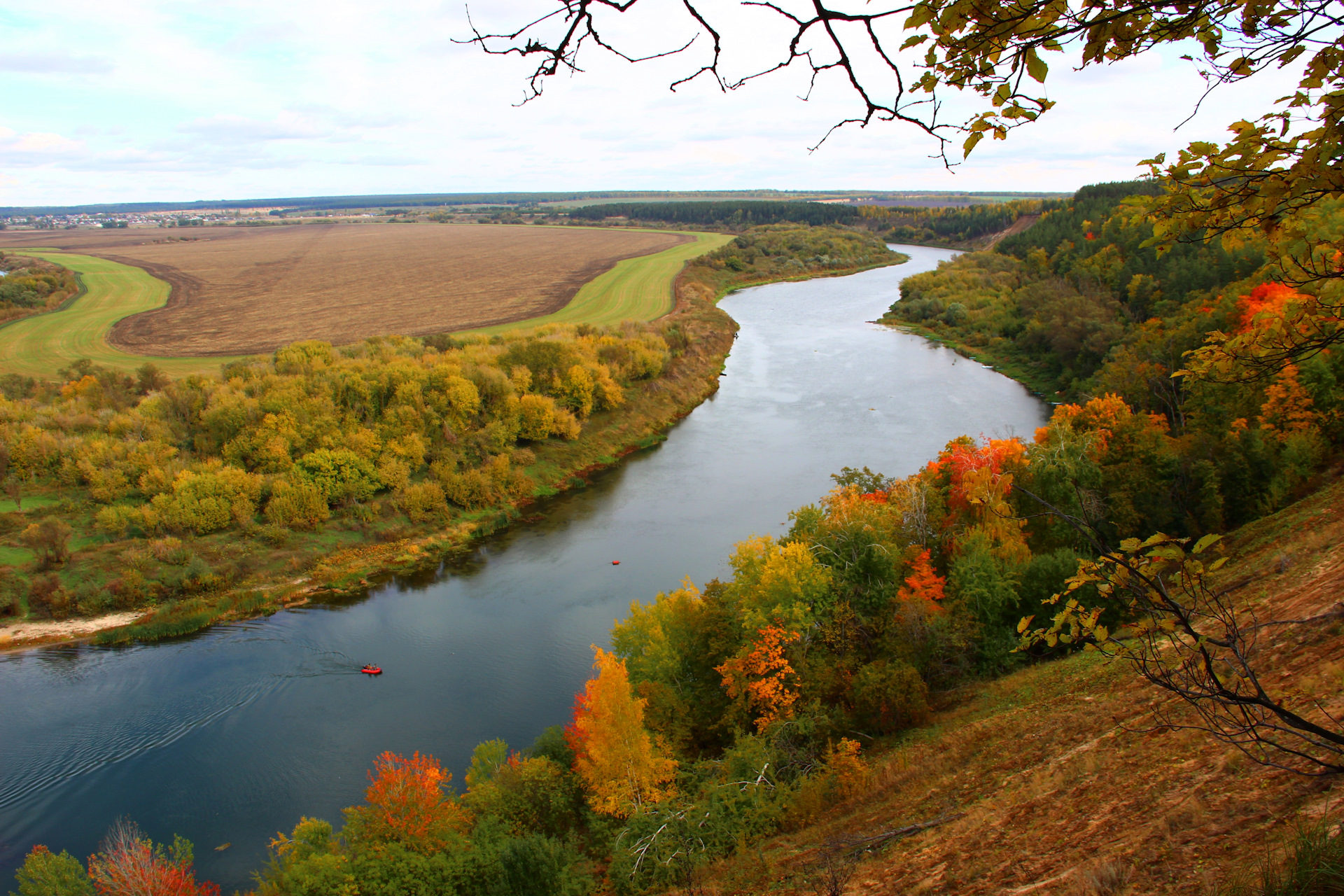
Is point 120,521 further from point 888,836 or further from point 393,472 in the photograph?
point 888,836

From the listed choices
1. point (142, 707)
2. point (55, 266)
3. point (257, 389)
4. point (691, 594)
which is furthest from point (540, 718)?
point (55, 266)

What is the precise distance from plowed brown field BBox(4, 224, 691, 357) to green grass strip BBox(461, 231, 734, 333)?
5.44 feet

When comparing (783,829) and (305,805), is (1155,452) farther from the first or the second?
(305,805)

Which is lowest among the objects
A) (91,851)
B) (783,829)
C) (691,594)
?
(91,851)

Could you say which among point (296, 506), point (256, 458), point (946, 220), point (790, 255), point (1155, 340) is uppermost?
point (946, 220)

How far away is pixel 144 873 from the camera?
1028 centimetres

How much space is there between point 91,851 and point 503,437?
17.7m

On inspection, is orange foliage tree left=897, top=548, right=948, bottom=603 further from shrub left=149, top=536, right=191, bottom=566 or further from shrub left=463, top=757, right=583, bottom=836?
shrub left=149, top=536, right=191, bottom=566

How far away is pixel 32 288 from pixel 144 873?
56306 mm

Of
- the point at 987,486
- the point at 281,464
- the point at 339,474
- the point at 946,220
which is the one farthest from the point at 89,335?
the point at 946,220

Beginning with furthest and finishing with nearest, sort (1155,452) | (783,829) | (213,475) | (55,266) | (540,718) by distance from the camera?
(55,266), (213,475), (1155,452), (540,718), (783,829)

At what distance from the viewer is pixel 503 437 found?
28.2 metres

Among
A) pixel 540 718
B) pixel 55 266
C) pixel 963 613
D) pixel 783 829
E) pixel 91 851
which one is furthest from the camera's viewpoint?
pixel 55 266

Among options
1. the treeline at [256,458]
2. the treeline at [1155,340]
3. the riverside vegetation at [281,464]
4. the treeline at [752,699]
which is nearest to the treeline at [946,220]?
the treeline at [1155,340]
